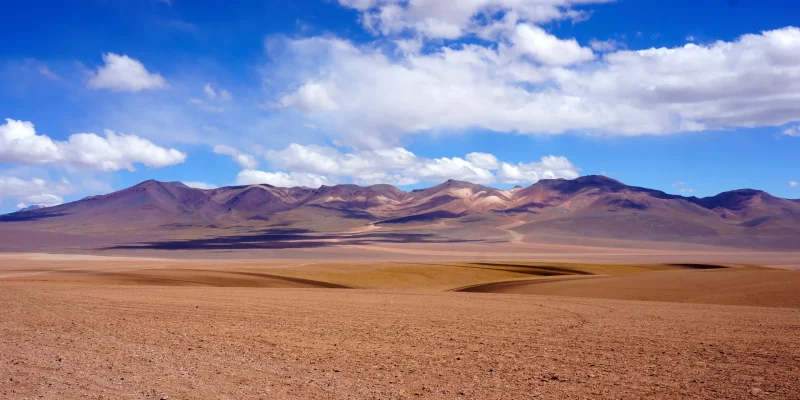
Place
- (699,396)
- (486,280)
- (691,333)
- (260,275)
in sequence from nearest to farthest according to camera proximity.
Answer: (699,396), (691,333), (260,275), (486,280)

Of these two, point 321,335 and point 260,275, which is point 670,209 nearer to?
point 260,275

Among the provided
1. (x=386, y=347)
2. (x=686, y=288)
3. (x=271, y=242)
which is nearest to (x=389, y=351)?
(x=386, y=347)

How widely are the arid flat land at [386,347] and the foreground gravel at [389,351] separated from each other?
34 millimetres

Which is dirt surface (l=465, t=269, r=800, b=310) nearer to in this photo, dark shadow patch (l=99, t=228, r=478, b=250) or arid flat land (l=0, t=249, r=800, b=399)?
arid flat land (l=0, t=249, r=800, b=399)

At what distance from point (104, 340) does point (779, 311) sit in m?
16.0

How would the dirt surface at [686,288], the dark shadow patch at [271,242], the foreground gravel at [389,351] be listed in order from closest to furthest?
the foreground gravel at [389,351] < the dirt surface at [686,288] < the dark shadow patch at [271,242]

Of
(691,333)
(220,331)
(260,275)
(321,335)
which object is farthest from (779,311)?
(260,275)

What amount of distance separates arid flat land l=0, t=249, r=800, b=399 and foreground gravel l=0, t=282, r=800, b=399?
0.11 ft

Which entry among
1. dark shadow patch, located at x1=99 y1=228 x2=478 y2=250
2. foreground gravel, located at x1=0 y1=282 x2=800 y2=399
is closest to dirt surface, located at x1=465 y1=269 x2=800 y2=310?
foreground gravel, located at x1=0 y1=282 x2=800 y2=399

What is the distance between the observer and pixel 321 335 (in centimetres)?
1264

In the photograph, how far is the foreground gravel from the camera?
8.16 metres

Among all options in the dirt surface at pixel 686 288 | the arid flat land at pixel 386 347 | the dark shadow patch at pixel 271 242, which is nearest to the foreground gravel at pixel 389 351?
the arid flat land at pixel 386 347

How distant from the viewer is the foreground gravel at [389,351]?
8.16m

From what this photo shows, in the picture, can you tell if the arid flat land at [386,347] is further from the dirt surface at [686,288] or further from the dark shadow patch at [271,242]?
the dark shadow patch at [271,242]
